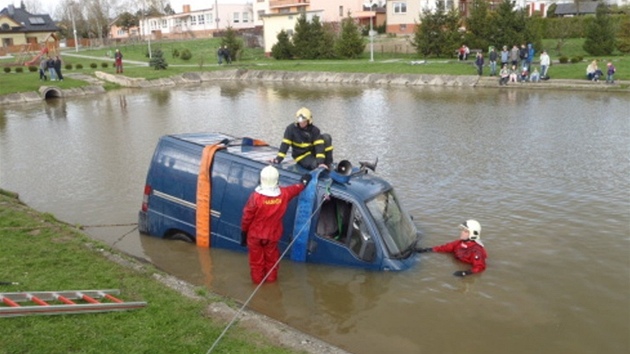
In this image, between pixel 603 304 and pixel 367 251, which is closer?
pixel 603 304

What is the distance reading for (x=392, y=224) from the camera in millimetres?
9797

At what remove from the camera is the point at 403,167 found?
16.6 metres

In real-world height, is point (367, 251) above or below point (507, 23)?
below

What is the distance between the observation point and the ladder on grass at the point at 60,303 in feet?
23.1

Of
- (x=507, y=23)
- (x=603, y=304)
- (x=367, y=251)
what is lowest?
(x=603, y=304)

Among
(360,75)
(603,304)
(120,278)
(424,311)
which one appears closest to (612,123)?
(603,304)

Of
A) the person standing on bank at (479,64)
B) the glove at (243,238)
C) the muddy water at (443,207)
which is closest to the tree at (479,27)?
the person standing on bank at (479,64)

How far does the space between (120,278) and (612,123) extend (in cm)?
1966

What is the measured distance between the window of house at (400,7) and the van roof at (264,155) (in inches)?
2458

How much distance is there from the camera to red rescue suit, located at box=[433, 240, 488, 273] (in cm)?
982

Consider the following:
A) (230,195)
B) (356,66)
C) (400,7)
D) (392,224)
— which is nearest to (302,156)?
(230,195)

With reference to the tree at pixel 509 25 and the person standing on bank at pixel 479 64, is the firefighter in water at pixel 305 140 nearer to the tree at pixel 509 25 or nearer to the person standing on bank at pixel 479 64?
the person standing on bank at pixel 479 64

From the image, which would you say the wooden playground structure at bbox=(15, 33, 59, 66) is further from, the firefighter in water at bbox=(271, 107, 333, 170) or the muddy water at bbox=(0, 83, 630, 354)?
the firefighter in water at bbox=(271, 107, 333, 170)

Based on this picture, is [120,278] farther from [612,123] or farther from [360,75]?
[360,75]
